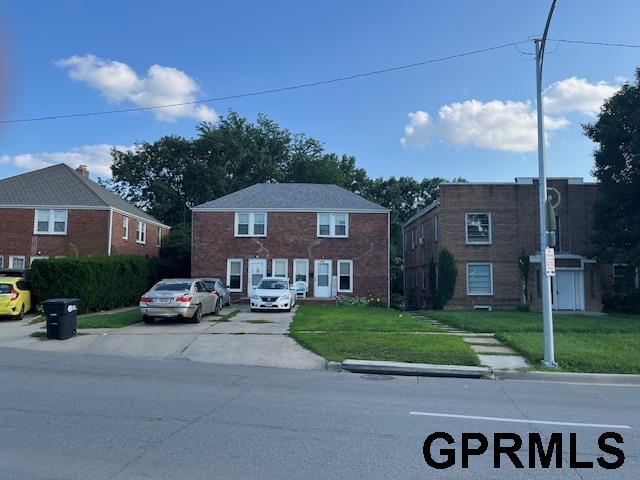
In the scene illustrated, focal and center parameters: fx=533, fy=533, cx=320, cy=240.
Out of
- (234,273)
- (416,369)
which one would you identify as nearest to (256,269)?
(234,273)

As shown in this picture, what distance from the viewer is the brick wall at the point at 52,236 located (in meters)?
30.8

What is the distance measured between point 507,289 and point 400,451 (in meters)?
24.2

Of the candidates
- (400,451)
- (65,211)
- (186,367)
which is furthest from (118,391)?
(65,211)

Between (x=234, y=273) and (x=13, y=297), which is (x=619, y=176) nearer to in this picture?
(x=234, y=273)

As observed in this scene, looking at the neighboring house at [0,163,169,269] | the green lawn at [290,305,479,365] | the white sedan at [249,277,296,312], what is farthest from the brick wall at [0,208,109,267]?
the green lawn at [290,305,479,365]

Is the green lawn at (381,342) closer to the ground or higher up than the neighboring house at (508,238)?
closer to the ground

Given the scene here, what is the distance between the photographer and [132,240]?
3459 cm

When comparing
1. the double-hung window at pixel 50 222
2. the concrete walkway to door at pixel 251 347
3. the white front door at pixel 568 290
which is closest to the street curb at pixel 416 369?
the concrete walkway to door at pixel 251 347

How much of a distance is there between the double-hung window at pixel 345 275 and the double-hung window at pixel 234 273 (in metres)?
5.79

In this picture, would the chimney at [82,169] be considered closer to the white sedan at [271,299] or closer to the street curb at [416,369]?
the white sedan at [271,299]

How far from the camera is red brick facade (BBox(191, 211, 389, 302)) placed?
3080 centimetres

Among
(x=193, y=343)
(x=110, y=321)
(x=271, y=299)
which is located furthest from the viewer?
(x=271, y=299)

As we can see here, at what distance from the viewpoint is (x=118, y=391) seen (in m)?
8.48

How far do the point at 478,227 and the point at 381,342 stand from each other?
1683cm
